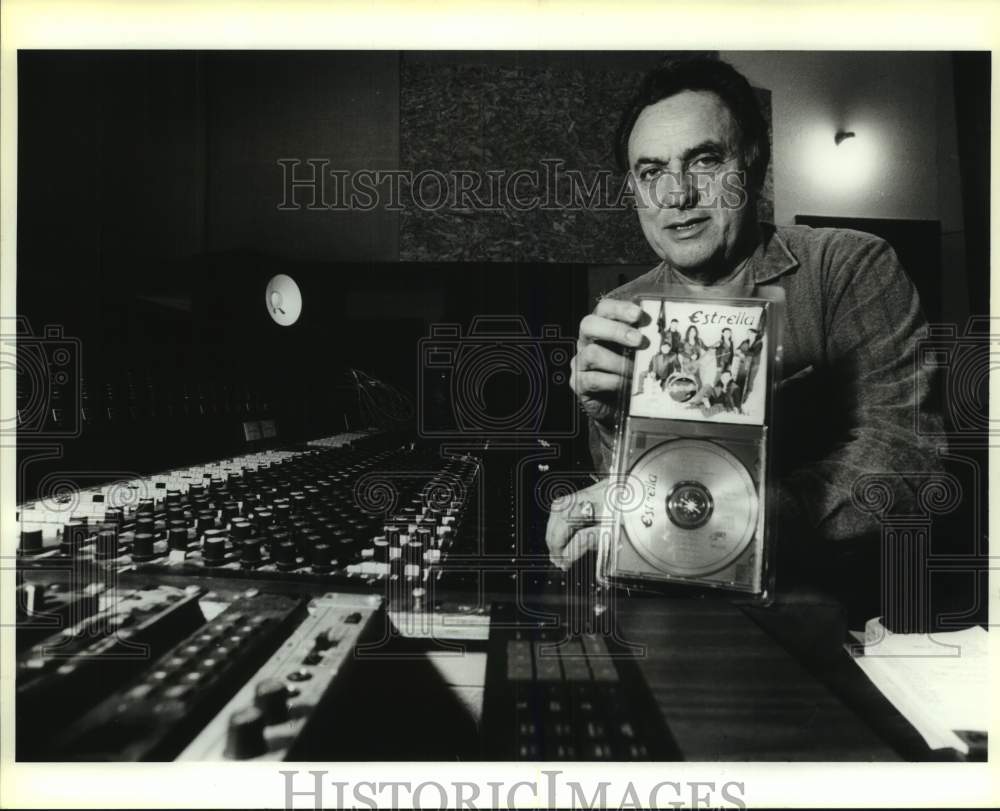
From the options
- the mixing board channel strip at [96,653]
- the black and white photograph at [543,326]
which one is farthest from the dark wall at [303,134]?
the mixing board channel strip at [96,653]

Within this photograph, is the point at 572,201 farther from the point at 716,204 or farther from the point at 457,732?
the point at 457,732

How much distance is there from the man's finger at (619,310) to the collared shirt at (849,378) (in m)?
0.05

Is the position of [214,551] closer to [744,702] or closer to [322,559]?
[322,559]

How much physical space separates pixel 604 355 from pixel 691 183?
16.3 inches

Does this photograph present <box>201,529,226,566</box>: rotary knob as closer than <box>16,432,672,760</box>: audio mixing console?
No

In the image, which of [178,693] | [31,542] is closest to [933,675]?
[178,693]

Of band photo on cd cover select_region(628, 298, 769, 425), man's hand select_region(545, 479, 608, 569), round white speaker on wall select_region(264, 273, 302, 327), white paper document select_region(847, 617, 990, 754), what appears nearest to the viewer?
white paper document select_region(847, 617, 990, 754)

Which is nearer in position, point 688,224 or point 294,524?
point 294,524

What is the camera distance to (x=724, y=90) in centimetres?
135

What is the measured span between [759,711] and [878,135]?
1.27 metres

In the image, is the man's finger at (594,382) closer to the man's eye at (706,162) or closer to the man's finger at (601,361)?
the man's finger at (601,361)

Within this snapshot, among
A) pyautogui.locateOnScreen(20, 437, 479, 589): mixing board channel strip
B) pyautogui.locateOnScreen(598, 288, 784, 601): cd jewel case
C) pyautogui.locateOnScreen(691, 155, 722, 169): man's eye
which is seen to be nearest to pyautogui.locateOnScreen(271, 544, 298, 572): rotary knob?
pyautogui.locateOnScreen(20, 437, 479, 589): mixing board channel strip

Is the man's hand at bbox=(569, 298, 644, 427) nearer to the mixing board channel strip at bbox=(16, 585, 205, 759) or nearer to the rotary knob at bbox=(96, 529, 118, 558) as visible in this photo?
the mixing board channel strip at bbox=(16, 585, 205, 759)

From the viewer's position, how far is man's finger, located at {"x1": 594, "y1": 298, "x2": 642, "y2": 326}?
125cm
